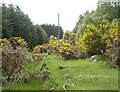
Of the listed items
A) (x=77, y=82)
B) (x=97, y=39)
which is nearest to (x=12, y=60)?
(x=77, y=82)

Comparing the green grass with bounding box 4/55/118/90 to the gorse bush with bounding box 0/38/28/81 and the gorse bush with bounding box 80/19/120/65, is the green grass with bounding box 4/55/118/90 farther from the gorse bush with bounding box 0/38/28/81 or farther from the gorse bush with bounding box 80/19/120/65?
the gorse bush with bounding box 80/19/120/65

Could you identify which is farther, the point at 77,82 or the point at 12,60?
the point at 77,82

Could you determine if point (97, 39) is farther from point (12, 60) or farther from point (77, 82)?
point (12, 60)

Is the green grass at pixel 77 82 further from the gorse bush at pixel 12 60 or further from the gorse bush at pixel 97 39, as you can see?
the gorse bush at pixel 97 39

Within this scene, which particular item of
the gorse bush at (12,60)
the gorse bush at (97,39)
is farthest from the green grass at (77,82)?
the gorse bush at (97,39)

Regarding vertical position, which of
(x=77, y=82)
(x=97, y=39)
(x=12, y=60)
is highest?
(x=97, y=39)

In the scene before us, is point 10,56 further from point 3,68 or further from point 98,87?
point 98,87

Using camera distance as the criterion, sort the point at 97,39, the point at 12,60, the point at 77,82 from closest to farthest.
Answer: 1. the point at 12,60
2. the point at 77,82
3. the point at 97,39

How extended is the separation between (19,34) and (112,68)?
617 inches

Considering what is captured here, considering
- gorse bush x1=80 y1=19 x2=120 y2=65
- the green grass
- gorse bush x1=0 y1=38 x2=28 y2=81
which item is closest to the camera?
the green grass

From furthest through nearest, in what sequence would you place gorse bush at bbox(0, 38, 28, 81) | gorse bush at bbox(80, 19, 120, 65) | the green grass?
gorse bush at bbox(80, 19, 120, 65)
gorse bush at bbox(0, 38, 28, 81)
the green grass

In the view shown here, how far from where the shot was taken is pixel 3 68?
11.0 m

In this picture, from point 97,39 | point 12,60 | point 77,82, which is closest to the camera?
point 12,60

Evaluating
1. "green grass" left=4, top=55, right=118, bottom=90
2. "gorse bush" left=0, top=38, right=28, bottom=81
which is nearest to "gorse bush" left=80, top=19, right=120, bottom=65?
"green grass" left=4, top=55, right=118, bottom=90
